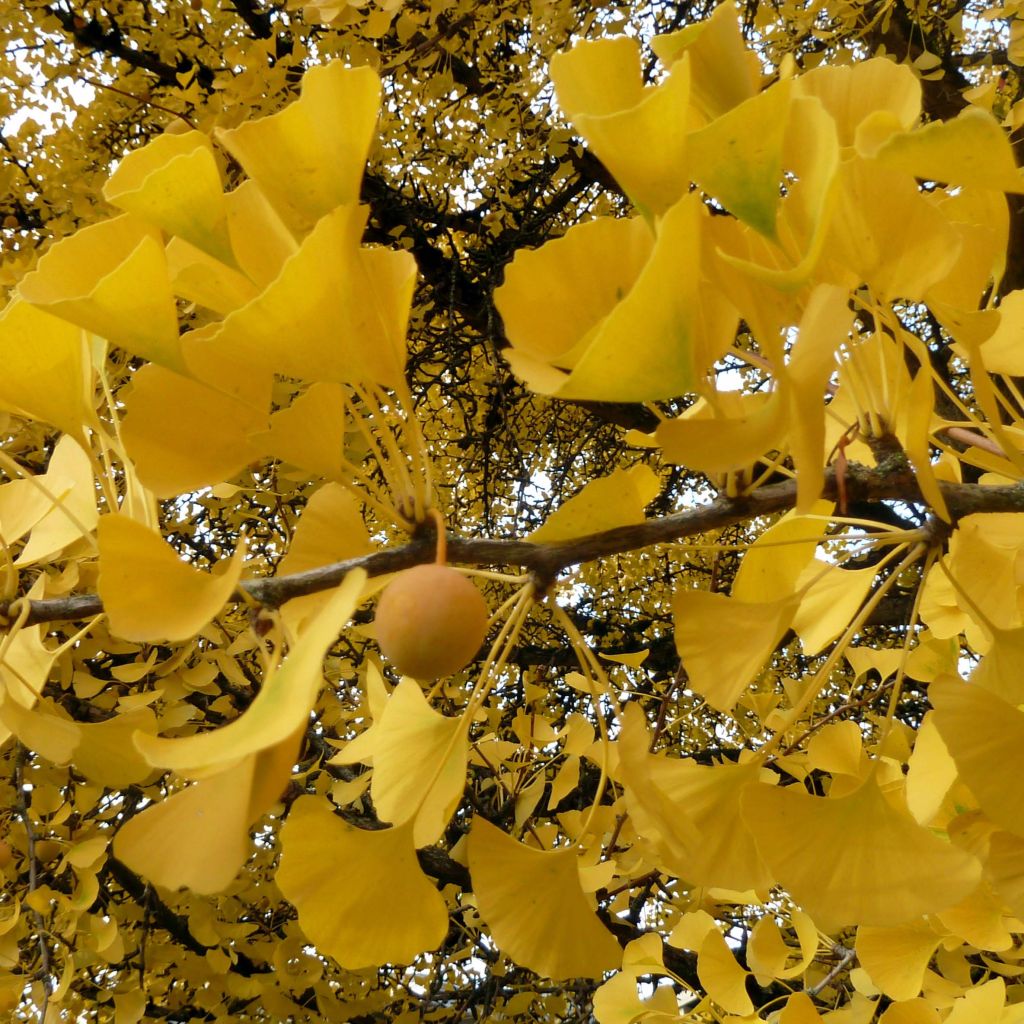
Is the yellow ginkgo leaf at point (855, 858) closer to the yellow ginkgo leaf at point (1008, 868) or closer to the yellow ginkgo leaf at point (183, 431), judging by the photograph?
the yellow ginkgo leaf at point (1008, 868)

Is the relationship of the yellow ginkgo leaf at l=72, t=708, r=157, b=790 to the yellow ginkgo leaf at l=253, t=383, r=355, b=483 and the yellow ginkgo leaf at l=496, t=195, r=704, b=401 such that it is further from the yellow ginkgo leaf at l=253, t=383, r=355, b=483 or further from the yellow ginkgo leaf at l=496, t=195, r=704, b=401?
the yellow ginkgo leaf at l=496, t=195, r=704, b=401

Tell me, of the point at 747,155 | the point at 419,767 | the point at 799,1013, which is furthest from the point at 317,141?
the point at 799,1013

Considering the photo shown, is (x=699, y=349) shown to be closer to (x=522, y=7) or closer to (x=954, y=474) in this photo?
(x=954, y=474)

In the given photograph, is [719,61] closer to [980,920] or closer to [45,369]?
[45,369]

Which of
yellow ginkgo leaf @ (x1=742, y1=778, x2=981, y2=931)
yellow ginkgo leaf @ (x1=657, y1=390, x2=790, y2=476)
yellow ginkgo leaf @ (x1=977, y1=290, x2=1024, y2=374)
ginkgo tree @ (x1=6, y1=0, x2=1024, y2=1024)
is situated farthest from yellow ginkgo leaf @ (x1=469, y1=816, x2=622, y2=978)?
yellow ginkgo leaf @ (x1=977, y1=290, x2=1024, y2=374)

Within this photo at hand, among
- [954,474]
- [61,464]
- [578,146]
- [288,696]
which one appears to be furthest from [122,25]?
[288,696]

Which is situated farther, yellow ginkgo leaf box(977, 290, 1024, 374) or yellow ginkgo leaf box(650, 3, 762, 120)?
yellow ginkgo leaf box(977, 290, 1024, 374)

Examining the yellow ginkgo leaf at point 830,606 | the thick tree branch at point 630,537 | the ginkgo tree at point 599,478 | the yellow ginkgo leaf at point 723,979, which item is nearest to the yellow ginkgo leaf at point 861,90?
the ginkgo tree at point 599,478
